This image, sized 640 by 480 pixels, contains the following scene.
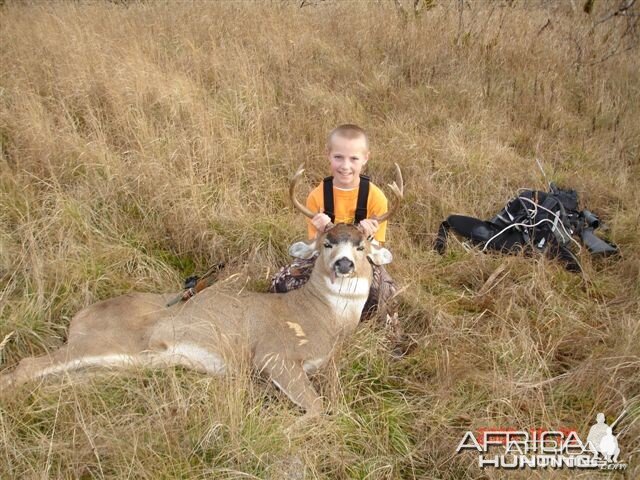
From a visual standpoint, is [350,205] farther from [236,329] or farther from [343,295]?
[236,329]

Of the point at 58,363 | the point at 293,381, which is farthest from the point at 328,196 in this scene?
the point at 58,363

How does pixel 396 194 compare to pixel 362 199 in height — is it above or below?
above

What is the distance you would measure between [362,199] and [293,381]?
1060 mm

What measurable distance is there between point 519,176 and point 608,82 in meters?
1.82

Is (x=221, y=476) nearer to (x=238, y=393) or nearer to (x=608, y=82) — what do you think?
(x=238, y=393)

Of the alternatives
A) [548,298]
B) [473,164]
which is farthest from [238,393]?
[473,164]

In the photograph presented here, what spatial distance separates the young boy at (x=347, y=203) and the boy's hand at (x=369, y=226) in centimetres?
5

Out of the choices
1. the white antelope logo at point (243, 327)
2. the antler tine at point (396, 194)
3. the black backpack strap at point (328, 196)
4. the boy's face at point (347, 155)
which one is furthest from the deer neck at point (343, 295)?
the boy's face at point (347, 155)

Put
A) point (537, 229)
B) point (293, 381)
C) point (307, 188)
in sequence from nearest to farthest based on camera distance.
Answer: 1. point (293, 381)
2. point (537, 229)
3. point (307, 188)

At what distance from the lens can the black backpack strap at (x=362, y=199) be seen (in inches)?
114

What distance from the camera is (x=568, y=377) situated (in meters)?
2.27

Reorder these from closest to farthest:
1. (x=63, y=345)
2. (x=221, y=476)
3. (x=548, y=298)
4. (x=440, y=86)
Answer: (x=221, y=476), (x=63, y=345), (x=548, y=298), (x=440, y=86)

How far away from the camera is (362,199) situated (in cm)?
289

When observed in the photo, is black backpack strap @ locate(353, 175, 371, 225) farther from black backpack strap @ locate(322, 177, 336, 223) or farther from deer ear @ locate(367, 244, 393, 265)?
deer ear @ locate(367, 244, 393, 265)
